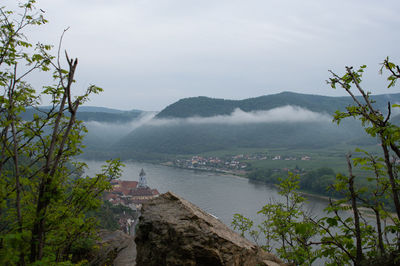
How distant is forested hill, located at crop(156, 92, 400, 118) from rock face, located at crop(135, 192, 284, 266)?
139798 millimetres

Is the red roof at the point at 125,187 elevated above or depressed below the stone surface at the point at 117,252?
below

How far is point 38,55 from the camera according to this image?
302 cm

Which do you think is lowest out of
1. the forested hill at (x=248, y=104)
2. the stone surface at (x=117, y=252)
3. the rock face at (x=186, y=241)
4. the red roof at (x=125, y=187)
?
the red roof at (x=125, y=187)

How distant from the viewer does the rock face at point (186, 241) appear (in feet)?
10.3

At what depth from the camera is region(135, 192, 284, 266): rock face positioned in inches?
123

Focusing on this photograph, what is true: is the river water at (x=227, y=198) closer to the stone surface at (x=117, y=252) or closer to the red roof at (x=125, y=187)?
the red roof at (x=125, y=187)

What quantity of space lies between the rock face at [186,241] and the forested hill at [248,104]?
459 feet

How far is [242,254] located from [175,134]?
394ft

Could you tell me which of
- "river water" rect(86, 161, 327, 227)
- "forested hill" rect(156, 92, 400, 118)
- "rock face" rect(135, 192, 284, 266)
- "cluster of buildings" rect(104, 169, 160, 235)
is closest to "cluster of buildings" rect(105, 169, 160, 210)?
"cluster of buildings" rect(104, 169, 160, 235)

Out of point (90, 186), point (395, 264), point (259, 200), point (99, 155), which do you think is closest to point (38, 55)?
point (90, 186)

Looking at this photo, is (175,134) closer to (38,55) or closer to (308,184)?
(308,184)

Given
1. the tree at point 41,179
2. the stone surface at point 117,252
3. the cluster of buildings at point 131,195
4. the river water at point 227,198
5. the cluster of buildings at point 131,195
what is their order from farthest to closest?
1. the cluster of buildings at point 131,195
2. the cluster of buildings at point 131,195
3. the river water at point 227,198
4. the stone surface at point 117,252
5. the tree at point 41,179

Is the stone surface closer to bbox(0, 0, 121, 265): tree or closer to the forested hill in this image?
bbox(0, 0, 121, 265): tree

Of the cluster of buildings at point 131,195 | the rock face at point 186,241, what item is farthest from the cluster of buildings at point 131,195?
the rock face at point 186,241
